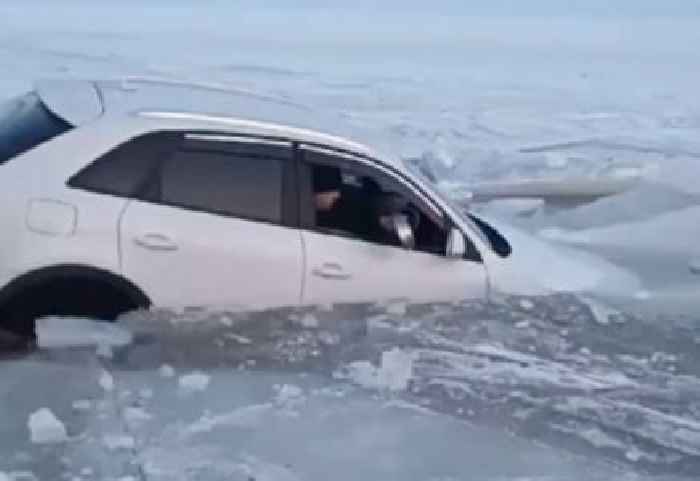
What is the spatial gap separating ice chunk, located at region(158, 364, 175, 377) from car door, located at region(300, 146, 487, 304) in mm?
865

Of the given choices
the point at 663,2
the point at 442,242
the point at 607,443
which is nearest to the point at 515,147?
the point at 442,242

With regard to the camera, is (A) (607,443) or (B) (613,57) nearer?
(A) (607,443)

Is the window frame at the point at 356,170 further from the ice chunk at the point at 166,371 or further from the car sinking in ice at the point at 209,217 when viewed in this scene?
the ice chunk at the point at 166,371

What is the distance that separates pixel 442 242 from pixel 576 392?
1.09 metres

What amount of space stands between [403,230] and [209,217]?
988mm

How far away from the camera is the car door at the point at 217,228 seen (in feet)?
21.8

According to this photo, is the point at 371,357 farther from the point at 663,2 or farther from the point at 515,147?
the point at 663,2

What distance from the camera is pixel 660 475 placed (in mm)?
5562

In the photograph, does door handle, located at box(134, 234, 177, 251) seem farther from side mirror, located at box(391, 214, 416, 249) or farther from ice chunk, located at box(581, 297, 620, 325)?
ice chunk, located at box(581, 297, 620, 325)

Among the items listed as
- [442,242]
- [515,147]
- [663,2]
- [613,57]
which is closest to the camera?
[442,242]

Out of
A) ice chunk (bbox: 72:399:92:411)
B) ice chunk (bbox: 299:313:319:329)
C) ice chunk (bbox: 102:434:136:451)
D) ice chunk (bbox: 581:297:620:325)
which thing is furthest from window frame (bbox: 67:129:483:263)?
ice chunk (bbox: 102:434:136:451)

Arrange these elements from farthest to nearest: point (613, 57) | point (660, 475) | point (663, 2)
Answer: point (663, 2) → point (613, 57) → point (660, 475)

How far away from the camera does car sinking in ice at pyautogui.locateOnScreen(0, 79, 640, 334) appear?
6535 millimetres

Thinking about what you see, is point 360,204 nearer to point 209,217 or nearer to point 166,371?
point 209,217
